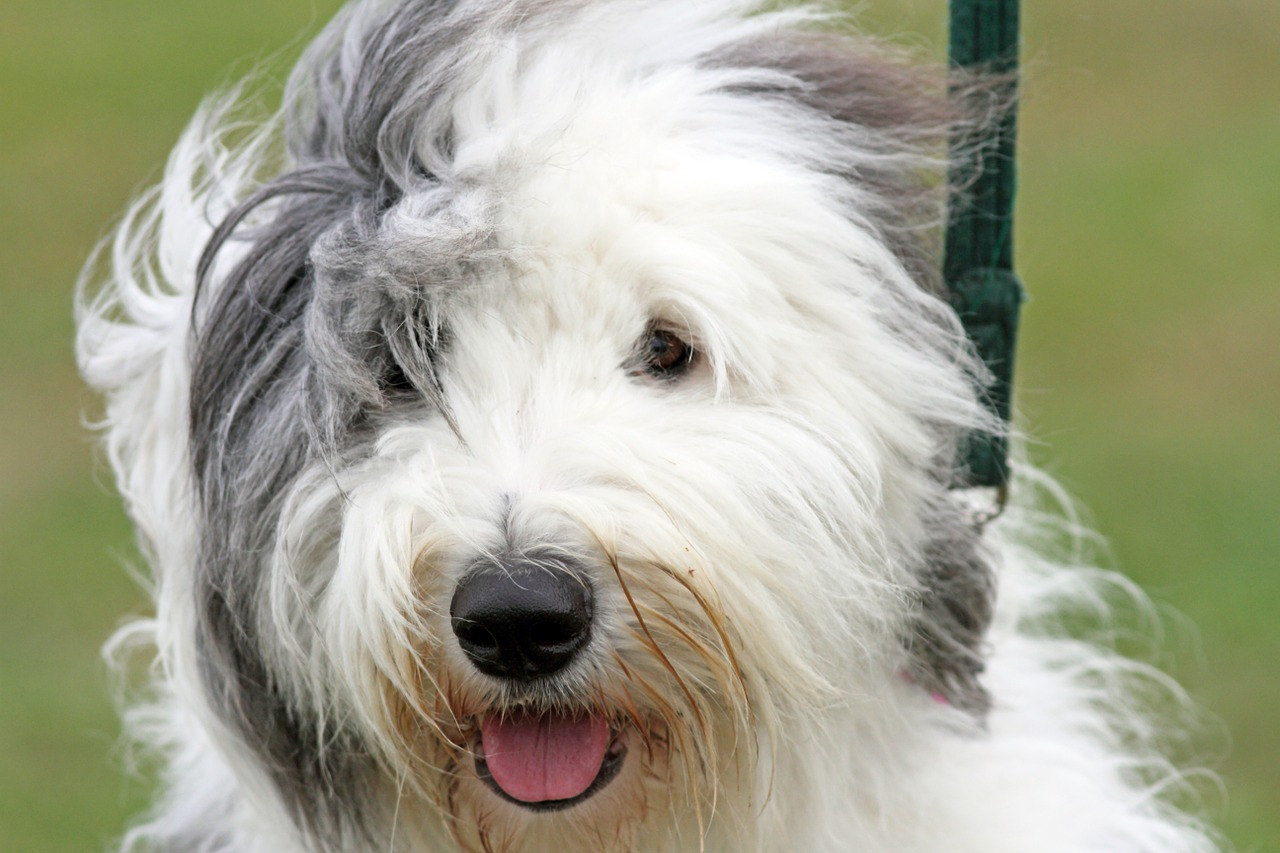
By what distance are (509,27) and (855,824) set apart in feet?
4.03

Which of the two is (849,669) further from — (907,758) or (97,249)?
(97,249)

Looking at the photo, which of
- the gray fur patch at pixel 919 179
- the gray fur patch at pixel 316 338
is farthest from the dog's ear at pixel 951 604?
the gray fur patch at pixel 316 338

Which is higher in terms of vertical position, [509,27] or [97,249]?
[509,27]

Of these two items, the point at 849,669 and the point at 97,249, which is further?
the point at 97,249

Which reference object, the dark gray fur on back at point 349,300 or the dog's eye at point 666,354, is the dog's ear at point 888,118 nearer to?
the dark gray fur on back at point 349,300

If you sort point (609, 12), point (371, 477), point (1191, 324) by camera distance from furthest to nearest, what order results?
1. point (1191, 324)
2. point (609, 12)
3. point (371, 477)

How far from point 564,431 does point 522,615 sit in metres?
0.24

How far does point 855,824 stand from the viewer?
2443 millimetres

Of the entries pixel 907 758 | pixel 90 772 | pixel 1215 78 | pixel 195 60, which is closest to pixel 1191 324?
pixel 1215 78

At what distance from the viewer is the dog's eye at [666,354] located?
2188 millimetres

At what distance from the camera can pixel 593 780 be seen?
86.0 inches

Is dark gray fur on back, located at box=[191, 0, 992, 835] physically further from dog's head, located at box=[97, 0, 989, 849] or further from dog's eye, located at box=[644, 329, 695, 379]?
dog's eye, located at box=[644, 329, 695, 379]

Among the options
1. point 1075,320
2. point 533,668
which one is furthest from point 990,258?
point 1075,320

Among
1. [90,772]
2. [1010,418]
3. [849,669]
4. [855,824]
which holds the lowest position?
[90,772]
